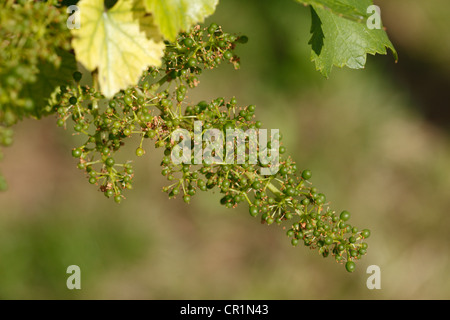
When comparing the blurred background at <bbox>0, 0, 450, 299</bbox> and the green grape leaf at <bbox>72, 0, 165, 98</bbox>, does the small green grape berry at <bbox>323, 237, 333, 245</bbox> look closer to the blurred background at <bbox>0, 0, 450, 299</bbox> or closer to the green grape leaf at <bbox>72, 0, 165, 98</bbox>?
the green grape leaf at <bbox>72, 0, 165, 98</bbox>

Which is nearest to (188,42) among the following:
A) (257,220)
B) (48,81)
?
(48,81)

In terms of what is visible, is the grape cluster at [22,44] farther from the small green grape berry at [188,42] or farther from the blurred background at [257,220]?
the blurred background at [257,220]

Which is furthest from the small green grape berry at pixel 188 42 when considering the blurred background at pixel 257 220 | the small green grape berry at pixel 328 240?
the blurred background at pixel 257 220

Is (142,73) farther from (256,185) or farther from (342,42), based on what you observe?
(342,42)

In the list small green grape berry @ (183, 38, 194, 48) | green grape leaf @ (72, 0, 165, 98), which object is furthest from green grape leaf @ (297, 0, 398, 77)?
green grape leaf @ (72, 0, 165, 98)

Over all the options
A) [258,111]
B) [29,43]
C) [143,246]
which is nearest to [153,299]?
[143,246]
